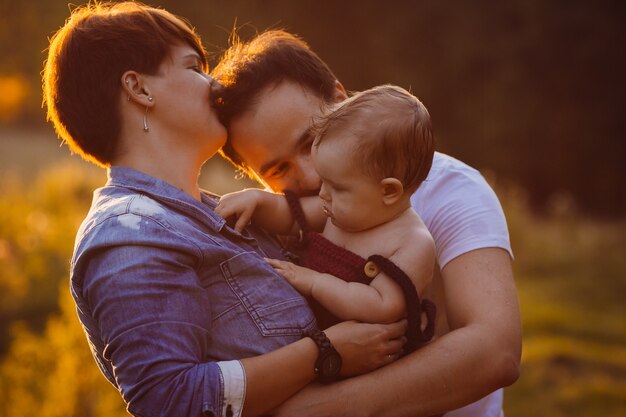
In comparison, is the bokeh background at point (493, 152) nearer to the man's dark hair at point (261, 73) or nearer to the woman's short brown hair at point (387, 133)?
the man's dark hair at point (261, 73)

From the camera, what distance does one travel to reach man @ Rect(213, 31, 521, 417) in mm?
2088

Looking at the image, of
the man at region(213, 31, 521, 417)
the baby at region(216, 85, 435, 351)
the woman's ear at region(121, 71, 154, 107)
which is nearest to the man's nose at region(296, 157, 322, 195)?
the man at region(213, 31, 521, 417)

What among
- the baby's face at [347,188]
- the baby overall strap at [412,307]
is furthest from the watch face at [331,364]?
the baby's face at [347,188]

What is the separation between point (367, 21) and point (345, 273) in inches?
653

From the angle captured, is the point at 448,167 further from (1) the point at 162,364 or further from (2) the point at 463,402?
(1) the point at 162,364

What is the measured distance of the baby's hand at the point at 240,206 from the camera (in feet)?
7.85

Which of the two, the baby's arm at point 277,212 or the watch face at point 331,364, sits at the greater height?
the baby's arm at point 277,212

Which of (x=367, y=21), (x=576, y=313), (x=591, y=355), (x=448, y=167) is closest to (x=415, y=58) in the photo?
(x=367, y=21)

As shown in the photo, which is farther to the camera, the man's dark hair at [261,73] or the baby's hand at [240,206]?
the man's dark hair at [261,73]

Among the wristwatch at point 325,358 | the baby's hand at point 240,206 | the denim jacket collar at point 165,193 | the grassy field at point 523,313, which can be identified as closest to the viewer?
the wristwatch at point 325,358

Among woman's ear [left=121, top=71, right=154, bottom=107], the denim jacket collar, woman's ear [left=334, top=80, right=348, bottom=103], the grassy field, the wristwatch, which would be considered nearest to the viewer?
the wristwatch

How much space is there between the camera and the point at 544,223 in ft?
42.9

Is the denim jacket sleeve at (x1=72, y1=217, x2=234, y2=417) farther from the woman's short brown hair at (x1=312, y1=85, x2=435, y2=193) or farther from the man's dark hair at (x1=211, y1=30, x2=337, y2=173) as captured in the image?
the man's dark hair at (x1=211, y1=30, x2=337, y2=173)

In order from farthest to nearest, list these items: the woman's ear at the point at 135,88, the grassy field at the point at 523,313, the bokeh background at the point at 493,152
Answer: the bokeh background at the point at 493,152, the grassy field at the point at 523,313, the woman's ear at the point at 135,88
